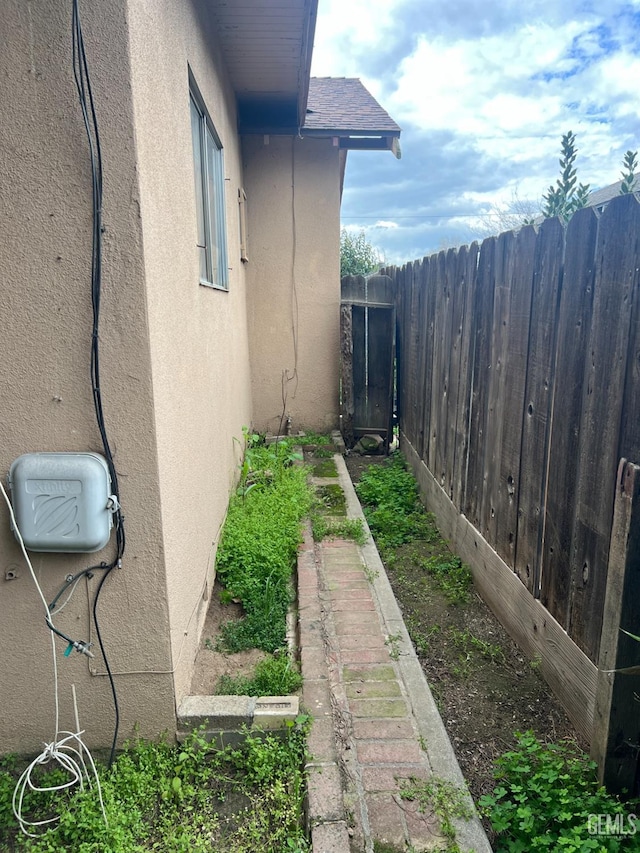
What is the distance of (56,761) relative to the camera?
212cm

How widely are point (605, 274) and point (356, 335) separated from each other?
4925 millimetres

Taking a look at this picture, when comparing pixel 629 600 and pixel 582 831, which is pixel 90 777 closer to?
pixel 582 831

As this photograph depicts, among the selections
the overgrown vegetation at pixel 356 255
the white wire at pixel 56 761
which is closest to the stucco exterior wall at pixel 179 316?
the white wire at pixel 56 761

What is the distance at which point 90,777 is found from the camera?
6.73 ft

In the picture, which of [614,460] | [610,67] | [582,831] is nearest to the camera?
[582,831]

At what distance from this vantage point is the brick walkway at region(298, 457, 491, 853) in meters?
1.79

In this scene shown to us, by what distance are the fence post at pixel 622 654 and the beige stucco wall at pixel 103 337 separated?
157cm

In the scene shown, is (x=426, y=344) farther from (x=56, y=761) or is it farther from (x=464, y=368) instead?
(x=56, y=761)

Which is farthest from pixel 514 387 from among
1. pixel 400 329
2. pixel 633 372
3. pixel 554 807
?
pixel 400 329

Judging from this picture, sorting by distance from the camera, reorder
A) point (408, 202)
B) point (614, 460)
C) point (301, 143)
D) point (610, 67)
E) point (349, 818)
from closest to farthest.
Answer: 1. point (349, 818)
2. point (614, 460)
3. point (301, 143)
4. point (610, 67)
5. point (408, 202)

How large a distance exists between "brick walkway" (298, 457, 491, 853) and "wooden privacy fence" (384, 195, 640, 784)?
641 millimetres

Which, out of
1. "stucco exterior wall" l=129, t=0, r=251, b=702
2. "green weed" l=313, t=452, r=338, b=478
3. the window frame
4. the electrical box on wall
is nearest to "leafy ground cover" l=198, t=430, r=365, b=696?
"stucco exterior wall" l=129, t=0, r=251, b=702

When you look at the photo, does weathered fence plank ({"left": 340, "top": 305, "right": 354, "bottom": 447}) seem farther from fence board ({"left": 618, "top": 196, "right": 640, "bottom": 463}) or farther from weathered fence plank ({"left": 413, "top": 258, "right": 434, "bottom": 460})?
fence board ({"left": 618, "top": 196, "right": 640, "bottom": 463})

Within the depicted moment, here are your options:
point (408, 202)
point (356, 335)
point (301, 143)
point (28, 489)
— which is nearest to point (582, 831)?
point (28, 489)
